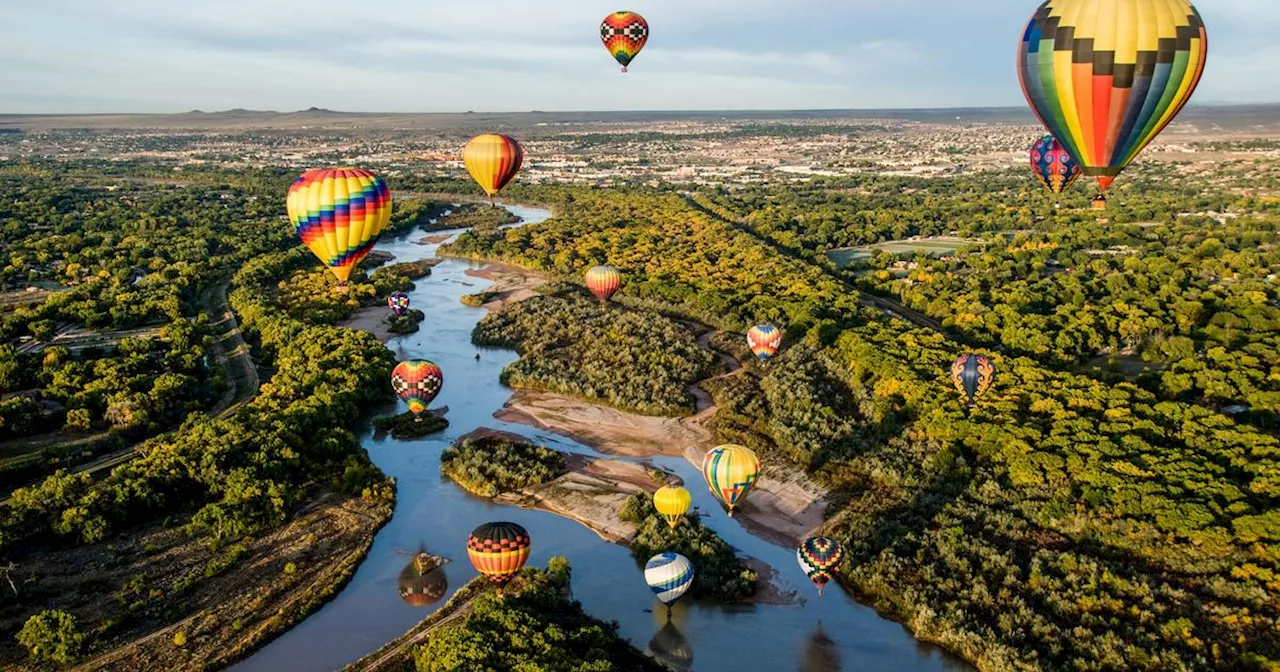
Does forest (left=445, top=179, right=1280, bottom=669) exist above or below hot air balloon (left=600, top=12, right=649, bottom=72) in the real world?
below

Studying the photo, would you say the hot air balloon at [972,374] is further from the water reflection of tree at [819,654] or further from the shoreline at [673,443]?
the water reflection of tree at [819,654]

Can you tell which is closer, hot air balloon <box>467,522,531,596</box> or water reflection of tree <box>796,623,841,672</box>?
water reflection of tree <box>796,623,841,672</box>

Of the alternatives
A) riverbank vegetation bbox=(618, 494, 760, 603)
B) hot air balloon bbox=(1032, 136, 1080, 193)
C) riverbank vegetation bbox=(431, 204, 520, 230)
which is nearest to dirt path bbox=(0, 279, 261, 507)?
riverbank vegetation bbox=(618, 494, 760, 603)

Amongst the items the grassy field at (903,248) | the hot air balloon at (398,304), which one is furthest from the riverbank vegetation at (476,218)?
the hot air balloon at (398,304)

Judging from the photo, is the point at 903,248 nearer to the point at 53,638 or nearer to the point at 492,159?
the point at 492,159

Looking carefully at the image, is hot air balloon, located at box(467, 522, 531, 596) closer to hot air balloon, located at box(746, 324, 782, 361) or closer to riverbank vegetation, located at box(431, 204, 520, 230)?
hot air balloon, located at box(746, 324, 782, 361)

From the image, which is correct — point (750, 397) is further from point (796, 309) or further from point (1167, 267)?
point (1167, 267)
